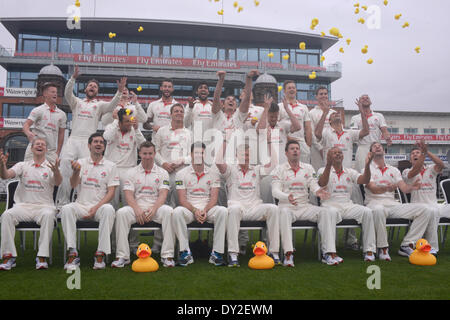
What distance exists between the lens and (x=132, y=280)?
4.11 meters

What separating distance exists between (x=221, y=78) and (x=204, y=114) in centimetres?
92

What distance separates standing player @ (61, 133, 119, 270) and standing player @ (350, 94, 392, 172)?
4.36 m

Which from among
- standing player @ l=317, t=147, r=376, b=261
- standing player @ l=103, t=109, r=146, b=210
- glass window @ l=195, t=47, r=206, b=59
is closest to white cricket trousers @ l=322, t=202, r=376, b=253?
standing player @ l=317, t=147, r=376, b=261

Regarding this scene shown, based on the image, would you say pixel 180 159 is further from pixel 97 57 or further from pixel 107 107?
pixel 97 57

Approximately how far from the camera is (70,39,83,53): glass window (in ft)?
130

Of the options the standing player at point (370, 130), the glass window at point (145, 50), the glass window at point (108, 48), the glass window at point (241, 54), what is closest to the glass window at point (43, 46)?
the glass window at point (108, 48)

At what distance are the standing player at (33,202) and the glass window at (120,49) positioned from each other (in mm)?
37155

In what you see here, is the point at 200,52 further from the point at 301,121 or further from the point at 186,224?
the point at 186,224

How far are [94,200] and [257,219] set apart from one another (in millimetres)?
2255

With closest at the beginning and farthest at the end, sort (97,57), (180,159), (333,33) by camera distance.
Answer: (180,159)
(333,33)
(97,57)

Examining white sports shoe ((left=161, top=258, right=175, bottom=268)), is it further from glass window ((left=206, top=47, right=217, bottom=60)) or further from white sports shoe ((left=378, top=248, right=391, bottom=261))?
glass window ((left=206, top=47, right=217, bottom=60))

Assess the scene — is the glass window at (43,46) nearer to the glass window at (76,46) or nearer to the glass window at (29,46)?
the glass window at (29,46)

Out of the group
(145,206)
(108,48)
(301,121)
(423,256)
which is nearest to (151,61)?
(108,48)
